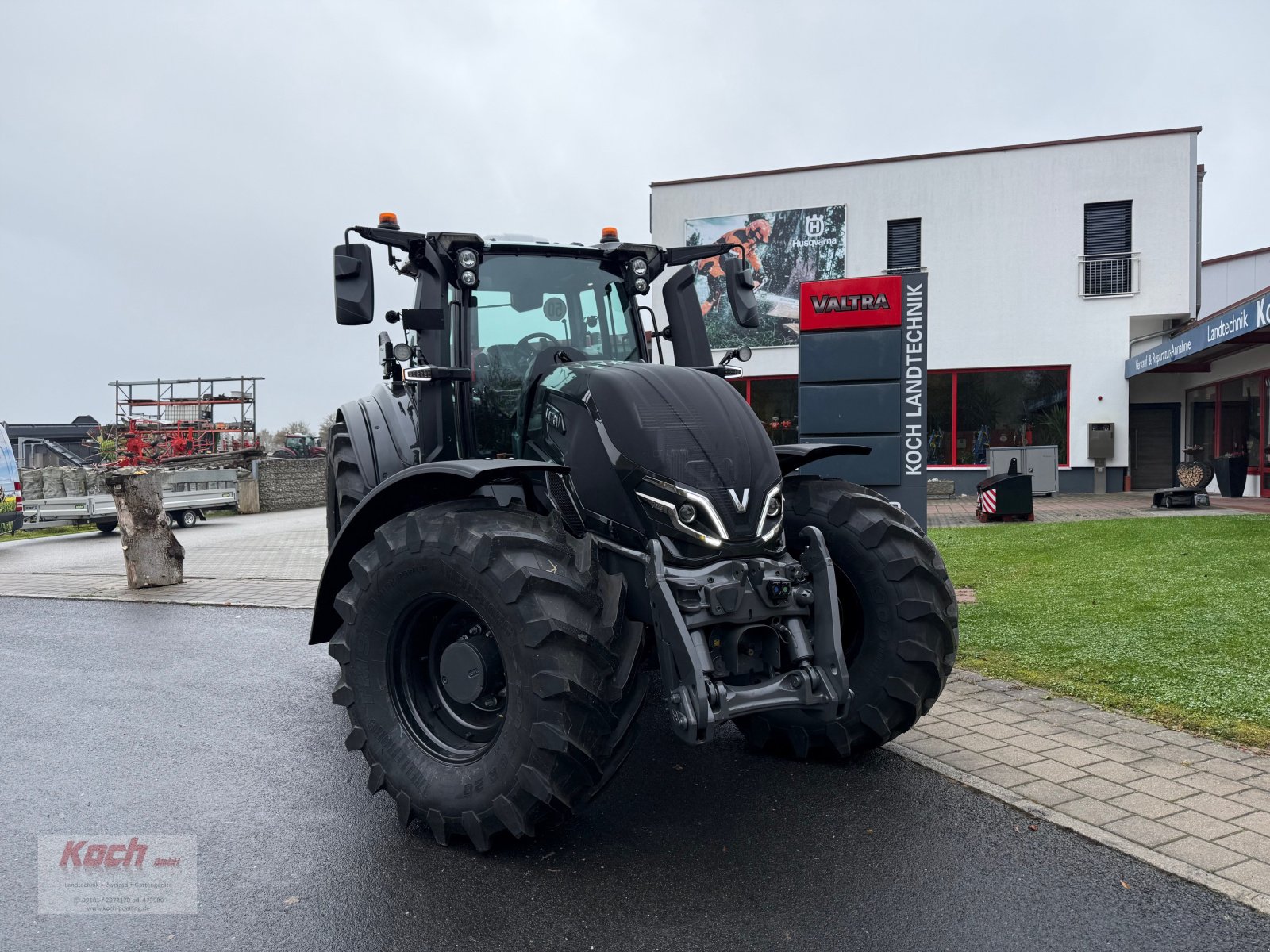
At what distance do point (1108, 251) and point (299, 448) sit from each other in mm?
27851

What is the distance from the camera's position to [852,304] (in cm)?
927

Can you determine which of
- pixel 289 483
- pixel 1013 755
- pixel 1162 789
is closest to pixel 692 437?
pixel 1013 755

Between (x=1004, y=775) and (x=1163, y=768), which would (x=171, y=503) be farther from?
(x=1163, y=768)

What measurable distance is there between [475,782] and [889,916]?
1506 millimetres

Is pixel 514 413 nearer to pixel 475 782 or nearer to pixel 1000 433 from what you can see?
pixel 475 782

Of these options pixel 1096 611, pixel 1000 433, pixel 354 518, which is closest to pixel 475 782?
pixel 354 518

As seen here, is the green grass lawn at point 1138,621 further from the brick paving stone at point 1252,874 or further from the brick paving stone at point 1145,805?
the brick paving stone at point 1252,874

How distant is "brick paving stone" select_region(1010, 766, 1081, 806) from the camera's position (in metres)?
A: 3.88

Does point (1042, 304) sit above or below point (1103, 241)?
below

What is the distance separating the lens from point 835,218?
23562 millimetres

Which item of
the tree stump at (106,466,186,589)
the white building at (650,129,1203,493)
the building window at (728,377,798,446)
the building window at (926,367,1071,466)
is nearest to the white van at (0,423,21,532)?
the tree stump at (106,466,186,589)

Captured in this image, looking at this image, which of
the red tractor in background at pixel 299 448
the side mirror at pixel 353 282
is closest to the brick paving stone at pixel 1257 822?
the side mirror at pixel 353 282

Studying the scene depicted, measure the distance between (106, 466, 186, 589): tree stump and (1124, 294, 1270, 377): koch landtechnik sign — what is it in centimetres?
1643

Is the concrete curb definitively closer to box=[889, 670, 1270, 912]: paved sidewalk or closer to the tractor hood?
box=[889, 670, 1270, 912]: paved sidewalk
